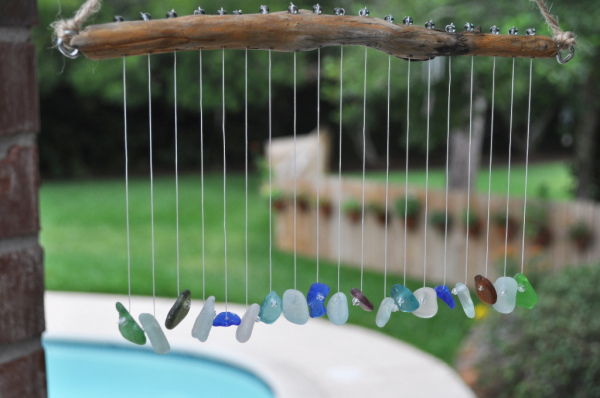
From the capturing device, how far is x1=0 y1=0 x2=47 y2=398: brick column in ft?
2.49

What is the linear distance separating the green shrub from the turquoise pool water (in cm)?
147

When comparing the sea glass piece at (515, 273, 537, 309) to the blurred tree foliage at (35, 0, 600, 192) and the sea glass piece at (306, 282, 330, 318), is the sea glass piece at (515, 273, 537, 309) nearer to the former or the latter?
the sea glass piece at (306, 282, 330, 318)

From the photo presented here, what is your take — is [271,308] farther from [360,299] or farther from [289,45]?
[289,45]

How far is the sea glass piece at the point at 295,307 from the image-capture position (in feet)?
3.13

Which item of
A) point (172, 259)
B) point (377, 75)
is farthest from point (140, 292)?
point (377, 75)

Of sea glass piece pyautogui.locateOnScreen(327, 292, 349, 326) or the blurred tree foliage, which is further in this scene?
the blurred tree foliage

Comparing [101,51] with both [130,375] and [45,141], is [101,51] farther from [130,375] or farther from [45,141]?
[45,141]

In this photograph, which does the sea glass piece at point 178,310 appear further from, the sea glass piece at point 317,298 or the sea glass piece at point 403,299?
the sea glass piece at point 403,299

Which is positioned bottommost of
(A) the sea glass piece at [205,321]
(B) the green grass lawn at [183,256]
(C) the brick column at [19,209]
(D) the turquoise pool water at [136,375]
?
(D) the turquoise pool water at [136,375]

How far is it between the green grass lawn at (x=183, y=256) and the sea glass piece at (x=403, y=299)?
13.6 ft

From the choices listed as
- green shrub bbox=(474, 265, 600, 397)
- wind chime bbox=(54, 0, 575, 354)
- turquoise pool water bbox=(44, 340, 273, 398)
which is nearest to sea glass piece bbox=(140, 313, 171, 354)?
wind chime bbox=(54, 0, 575, 354)

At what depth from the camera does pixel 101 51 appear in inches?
31.8

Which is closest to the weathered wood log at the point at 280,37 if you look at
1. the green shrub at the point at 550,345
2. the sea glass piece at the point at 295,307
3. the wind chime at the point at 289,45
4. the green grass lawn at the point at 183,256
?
the wind chime at the point at 289,45

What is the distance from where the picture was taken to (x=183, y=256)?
796 centimetres
